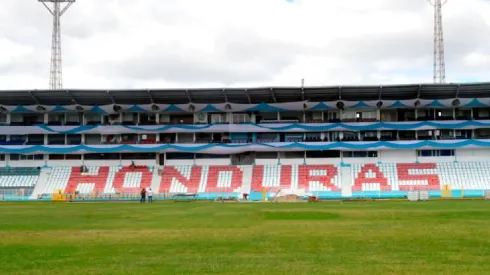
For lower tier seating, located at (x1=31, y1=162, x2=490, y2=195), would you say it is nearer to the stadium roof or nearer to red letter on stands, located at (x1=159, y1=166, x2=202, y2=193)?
red letter on stands, located at (x1=159, y1=166, x2=202, y2=193)

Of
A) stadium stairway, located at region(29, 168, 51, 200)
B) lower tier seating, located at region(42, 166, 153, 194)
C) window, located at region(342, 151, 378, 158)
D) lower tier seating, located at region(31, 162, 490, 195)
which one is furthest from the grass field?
window, located at region(342, 151, 378, 158)

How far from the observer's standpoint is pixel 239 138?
84.1 m

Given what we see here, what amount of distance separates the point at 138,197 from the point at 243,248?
54.4 meters

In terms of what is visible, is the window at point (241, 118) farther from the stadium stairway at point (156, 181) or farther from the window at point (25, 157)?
the window at point (25, 157)

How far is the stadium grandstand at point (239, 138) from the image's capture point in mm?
77250

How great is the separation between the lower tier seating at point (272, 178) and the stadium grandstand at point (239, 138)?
15 centimetres

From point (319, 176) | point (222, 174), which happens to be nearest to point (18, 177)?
point (222, 174)

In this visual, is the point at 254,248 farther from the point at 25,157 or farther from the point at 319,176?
the point at 25,157

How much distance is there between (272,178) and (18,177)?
3344cm

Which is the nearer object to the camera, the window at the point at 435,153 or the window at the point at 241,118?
the window at the point at 435,153

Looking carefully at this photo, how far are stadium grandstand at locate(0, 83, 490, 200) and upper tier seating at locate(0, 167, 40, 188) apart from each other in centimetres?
23

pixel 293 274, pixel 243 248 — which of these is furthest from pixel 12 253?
pixel 293 274

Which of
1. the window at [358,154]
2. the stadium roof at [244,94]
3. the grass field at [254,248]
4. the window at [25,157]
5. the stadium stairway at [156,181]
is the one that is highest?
the stadium roof at [244,94]

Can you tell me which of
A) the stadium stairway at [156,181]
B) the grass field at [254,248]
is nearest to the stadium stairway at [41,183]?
the stadium stairway at [156,181]
